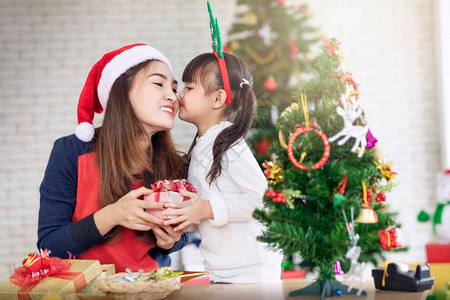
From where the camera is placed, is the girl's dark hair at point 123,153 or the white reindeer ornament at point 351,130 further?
the girl's dark hair at point 123,153

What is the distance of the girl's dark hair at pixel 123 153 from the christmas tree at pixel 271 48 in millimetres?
1896

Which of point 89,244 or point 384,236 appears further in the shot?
point 89,244

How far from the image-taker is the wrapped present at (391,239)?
3.57ft

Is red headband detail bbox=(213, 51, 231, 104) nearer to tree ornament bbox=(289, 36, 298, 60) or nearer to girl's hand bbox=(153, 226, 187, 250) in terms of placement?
girl's hand bbox=(153, 226, 187, 250)

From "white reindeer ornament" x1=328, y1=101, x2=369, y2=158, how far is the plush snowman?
115 cm

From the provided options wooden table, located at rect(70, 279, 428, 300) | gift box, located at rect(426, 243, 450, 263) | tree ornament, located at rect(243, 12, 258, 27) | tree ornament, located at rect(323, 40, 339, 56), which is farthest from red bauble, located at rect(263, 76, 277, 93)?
wooden table, located at rect(70, 279, 428, 300)

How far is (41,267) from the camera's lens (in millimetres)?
1245

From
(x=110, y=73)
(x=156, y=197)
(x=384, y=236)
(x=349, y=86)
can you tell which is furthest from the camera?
(x=110, y=73)

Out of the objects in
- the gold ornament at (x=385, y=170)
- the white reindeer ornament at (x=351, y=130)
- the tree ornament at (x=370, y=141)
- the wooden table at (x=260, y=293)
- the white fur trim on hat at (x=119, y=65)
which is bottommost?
the wooden table at (x=260, y=293)

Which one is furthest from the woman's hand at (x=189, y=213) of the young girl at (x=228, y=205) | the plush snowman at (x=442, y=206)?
the plush snowman at (x=442, y=206)

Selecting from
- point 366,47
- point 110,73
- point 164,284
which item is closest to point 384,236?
point 164,284

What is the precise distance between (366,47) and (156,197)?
382 cm

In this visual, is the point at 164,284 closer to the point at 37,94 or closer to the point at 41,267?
the point at 41,267

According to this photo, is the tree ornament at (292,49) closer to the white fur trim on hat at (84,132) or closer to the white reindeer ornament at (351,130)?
the white fur trim on hat at (84,132)
